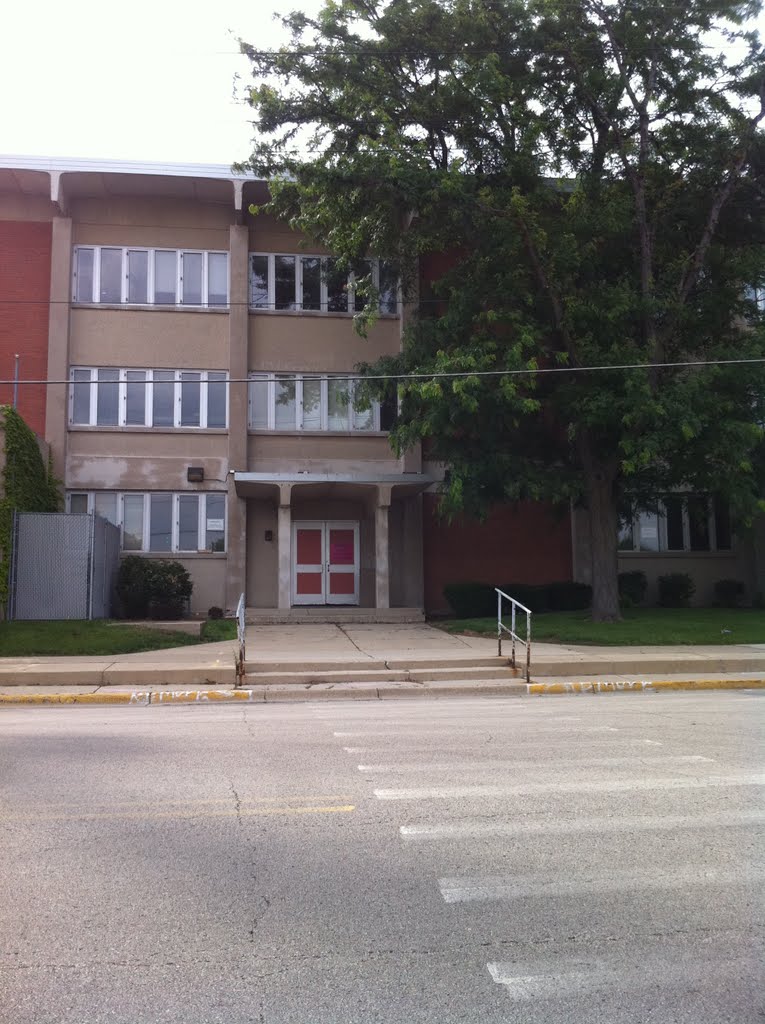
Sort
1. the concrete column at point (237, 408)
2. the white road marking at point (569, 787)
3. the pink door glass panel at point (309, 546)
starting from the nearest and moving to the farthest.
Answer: the white road marking at point (569, 787) → the concrete column at point (237, 408) → the pink door glass panel at point (309, 546)

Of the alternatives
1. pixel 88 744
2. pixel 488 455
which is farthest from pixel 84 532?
pixel 88 744

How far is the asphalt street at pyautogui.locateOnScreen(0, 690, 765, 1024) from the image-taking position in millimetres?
3422

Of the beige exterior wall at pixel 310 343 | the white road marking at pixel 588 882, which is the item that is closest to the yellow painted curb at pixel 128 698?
the white road marking at pixel 588 882

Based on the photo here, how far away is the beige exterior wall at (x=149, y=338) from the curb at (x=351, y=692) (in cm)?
1405

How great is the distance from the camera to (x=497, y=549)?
2584 centimetres

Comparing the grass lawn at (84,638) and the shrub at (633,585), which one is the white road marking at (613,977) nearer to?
the grass lawn at (84,638)

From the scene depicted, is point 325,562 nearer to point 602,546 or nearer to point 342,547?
point 342,547

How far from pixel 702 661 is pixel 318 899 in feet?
38.7

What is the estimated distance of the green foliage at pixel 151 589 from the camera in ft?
72.6

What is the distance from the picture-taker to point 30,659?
15.5m

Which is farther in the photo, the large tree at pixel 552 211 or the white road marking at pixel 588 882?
the large tree at pixel 552 211

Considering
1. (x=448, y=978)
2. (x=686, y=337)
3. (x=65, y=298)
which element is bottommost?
(x=448, y=978)

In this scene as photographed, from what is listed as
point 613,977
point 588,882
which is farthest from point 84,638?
point 613,977

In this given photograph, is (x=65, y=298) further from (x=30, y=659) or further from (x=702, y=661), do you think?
(x=702, y=661)
